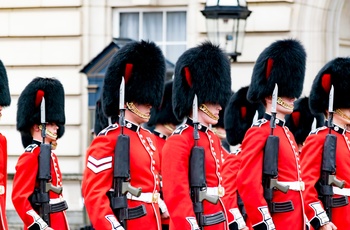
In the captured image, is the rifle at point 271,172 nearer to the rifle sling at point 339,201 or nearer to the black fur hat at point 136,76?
the rifle sling at point 339,201

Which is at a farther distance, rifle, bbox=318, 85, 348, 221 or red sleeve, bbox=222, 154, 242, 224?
red sleeve, bbox=222, 154, 242, 224

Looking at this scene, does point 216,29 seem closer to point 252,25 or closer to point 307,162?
point 252,25

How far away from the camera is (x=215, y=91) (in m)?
9.02

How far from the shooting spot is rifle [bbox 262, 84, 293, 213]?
353 inches

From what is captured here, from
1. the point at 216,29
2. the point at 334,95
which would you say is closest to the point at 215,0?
the point at 216,29

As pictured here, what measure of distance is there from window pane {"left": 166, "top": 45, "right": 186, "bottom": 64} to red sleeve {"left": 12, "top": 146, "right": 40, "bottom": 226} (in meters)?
6.15

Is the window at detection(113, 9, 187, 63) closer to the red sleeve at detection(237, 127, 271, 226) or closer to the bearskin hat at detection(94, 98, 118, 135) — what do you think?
the bearskin hat at detection(94, 98, 118, 135)

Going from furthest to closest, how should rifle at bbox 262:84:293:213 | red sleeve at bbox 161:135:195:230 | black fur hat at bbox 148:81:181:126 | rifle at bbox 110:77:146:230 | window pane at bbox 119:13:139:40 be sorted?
window pane at bbox 119:13:139:40, black fur hat at bbox 148:81:181:126, rifle at bbox 262:84:293:213, red sleeve at bbox 161:135:195:230, rifle at bbox 110:77:146:230

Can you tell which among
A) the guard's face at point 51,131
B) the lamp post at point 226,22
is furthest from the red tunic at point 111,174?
the lamp post at point 226,22

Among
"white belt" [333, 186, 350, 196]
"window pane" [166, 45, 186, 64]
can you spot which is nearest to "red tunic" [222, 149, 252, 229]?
"white belt" [333, 186, 350, 196]

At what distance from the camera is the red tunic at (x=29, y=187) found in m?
9.52

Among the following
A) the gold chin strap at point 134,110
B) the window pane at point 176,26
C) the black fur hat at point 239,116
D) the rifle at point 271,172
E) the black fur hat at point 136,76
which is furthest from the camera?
the window pane at point 176,26

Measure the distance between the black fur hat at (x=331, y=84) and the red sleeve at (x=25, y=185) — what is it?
184 centimetres

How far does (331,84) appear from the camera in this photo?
969 centimetres
